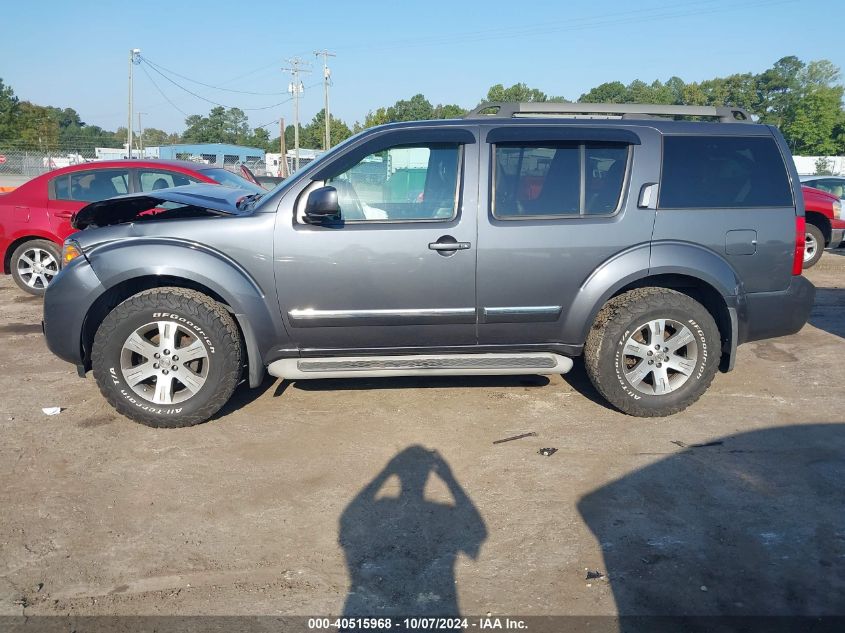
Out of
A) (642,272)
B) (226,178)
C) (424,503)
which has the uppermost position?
(226,178)

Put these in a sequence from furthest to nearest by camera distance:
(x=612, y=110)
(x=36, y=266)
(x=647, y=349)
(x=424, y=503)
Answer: (x=36, y=266) → (x=612, y=110) → (x=647, y=349) → (x=424, y=503)

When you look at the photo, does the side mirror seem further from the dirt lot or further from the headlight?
the headlight

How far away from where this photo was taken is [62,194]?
8398 mm

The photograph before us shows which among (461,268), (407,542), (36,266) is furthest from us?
(36,266)

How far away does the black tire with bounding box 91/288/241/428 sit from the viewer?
173 inches

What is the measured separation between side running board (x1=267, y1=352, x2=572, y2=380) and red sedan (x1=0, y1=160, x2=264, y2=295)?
14.3 feet

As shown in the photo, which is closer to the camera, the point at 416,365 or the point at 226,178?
the point at 416,365

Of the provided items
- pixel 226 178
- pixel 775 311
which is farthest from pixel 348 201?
pixel 226 178

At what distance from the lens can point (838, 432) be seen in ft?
14.8

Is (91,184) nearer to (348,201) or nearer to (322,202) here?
(348,201)

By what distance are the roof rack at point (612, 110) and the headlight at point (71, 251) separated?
2.77 metres

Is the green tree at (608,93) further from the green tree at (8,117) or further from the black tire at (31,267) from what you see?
the black tire at (31,267)

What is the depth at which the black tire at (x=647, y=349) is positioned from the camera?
462 centimetres

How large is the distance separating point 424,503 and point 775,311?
2.95m
